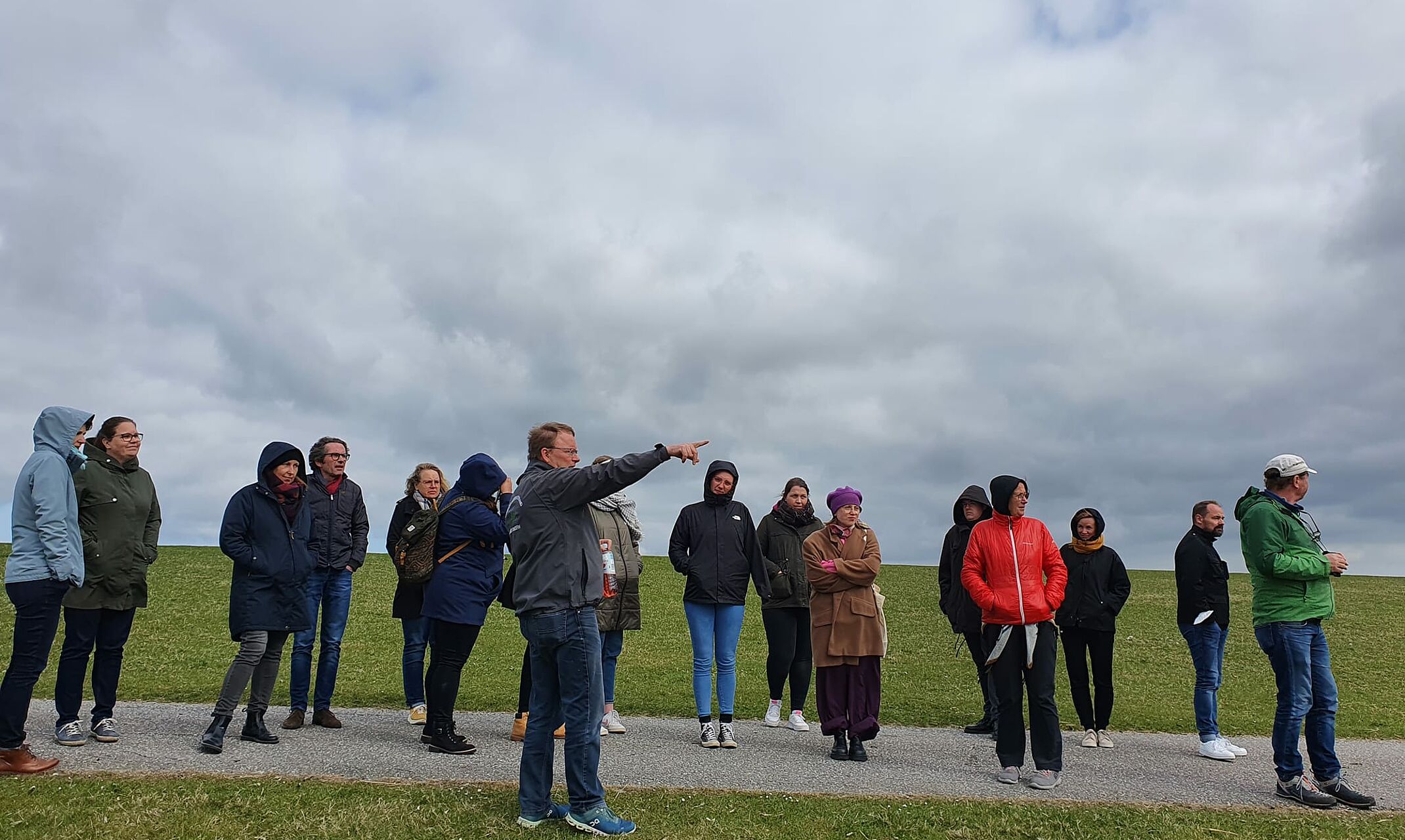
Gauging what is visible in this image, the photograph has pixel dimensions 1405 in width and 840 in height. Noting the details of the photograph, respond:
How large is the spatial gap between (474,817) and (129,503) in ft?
14.5

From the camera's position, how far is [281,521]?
8.41 m

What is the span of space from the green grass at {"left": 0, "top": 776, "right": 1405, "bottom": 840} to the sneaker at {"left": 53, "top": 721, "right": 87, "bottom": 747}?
3.58 feet

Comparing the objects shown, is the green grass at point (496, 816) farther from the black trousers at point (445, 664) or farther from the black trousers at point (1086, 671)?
the black trousers at point (1086, 671)

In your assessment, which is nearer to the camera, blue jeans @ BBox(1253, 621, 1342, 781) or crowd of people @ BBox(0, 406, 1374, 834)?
crowd of people @ BBox(0, 406, 1374, 834)

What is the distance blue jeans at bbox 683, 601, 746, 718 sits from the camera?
950cm

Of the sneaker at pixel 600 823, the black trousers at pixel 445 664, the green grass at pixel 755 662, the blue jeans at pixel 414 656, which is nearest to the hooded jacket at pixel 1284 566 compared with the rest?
the green grass at pixel 755 662

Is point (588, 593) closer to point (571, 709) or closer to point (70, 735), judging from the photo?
point (571, 709)

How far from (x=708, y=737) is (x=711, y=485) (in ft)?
8.14

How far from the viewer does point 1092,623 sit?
1023cm

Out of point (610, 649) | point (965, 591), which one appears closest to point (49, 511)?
point (610, 649)

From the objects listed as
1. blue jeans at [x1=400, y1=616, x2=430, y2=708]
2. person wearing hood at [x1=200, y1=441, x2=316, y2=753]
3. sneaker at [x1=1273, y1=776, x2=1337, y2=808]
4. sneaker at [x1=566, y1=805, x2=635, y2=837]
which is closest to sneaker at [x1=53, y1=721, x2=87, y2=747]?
person wearing hood at [x1=200, y1=441, x2=316, y2=753]

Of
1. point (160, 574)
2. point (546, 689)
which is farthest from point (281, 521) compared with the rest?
point (160, 574)

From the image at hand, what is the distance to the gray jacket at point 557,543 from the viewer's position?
6.23 meters

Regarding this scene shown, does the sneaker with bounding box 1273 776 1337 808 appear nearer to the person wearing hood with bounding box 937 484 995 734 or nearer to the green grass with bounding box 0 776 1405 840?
the green grass with bounding box 0 776 1405 840
